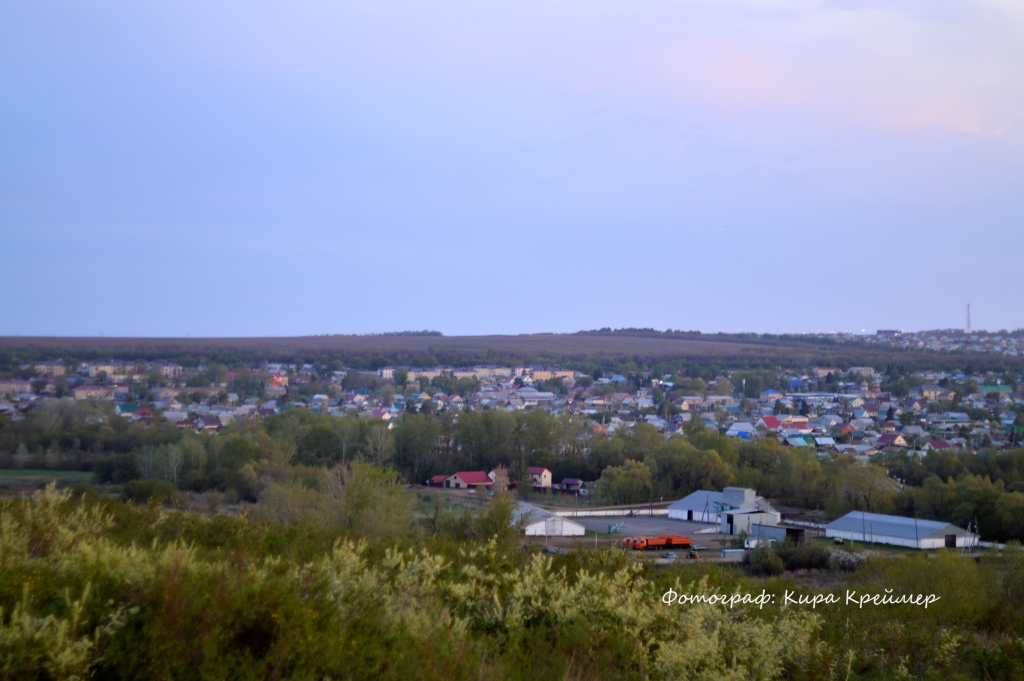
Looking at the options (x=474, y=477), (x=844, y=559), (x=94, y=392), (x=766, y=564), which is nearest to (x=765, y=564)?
(x=766, y=564)

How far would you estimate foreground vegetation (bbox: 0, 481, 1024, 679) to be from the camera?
3.63 metres

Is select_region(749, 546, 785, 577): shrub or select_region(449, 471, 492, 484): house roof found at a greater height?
select_region(749, 546, 785, 577): shrub

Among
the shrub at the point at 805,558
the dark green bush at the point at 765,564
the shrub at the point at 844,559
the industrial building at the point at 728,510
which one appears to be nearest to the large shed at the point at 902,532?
the industrial building at the point at 728,510

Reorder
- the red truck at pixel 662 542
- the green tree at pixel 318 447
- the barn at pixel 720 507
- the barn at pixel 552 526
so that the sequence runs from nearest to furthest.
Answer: the red truck at pixel 662 542, the barn at pixel 552 526, the barn at pixel 720 507, the green tree at pixel 318 447

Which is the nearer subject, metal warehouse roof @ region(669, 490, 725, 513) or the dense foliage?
the dense foliage

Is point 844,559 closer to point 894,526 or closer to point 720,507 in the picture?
point 894,526

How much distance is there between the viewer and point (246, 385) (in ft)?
231

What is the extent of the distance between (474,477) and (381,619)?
3098cm

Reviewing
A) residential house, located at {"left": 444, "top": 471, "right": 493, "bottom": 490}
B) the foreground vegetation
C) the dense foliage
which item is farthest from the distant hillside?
the foreground vegetation

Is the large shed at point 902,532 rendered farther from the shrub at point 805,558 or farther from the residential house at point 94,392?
the residential house at point 94,392

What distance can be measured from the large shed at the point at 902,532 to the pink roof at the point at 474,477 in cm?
1511

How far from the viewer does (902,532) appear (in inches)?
878

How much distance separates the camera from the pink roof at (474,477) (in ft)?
114

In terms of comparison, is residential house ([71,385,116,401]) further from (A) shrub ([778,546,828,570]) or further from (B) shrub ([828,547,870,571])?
(B) shrub ([828,547,870,571])
